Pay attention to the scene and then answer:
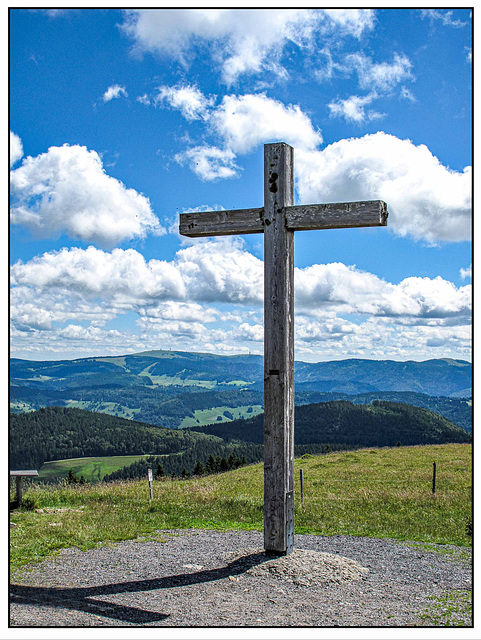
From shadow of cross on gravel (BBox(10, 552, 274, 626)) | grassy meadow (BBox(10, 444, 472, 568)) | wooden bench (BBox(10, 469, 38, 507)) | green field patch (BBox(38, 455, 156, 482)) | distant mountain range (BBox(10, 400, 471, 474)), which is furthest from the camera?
green field patch (BBox(38, 455, 156, 482))

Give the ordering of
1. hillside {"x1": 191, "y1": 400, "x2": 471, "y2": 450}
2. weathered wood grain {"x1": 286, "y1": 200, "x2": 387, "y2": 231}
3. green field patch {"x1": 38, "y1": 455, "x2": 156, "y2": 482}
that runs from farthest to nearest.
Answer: green field patch {"x1": 38, "y1": 455, "x2": 156, "y2": 482}, hillside {"x1": 191, "y1": 400, "x2": 471, "y2": 450}, weathered wood grain {"x1": 286, "y1": 200, "x2": 387, "y2": 231}

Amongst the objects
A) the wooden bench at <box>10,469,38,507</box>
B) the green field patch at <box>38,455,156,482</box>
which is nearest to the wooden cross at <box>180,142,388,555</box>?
the wooden bench at <box>10,469,38,507</box>

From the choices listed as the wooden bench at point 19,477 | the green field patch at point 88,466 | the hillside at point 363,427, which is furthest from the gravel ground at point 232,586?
the green field patch at point 88,466

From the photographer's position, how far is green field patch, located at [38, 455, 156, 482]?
356 ft

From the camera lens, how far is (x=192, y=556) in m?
8.91

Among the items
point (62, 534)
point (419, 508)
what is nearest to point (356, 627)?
point (62, 534)

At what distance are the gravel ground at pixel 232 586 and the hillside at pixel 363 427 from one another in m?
90.9

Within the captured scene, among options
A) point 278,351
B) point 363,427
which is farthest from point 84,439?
point 278,351

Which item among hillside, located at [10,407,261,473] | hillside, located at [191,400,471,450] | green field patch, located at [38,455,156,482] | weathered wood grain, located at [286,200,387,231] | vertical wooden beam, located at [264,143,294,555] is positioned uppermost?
weathered wood grain, located at [286,200,387,231]

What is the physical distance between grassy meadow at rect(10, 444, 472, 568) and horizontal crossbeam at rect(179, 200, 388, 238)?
5.85m

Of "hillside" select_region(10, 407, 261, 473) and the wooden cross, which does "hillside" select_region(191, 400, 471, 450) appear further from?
the wooden cross

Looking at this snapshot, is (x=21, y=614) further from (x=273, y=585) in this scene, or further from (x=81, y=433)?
(x=81, y=433)

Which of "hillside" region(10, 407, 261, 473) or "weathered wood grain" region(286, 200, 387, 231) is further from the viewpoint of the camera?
"hillside" region(10, 407, 261, 473)

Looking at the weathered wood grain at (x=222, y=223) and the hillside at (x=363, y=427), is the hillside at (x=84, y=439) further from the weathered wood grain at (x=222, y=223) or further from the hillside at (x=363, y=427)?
the weathered wood grain at (x=222, y=223)
